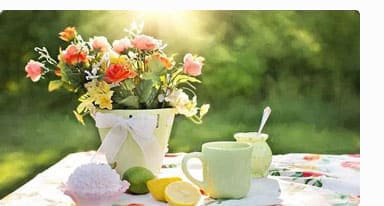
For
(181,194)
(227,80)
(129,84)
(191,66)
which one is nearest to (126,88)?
(129,84)

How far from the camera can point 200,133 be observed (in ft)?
4.98

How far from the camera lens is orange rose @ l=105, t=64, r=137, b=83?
94cm

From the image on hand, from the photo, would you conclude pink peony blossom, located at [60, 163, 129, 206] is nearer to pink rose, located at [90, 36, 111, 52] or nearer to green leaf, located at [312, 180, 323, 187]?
pink rose, located at [90, 36, 111, 52]

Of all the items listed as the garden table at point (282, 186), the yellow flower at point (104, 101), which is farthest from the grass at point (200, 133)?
the yellow flower at point (104, 101)

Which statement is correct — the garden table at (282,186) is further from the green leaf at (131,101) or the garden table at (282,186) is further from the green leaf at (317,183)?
the green leaf at (131,101)

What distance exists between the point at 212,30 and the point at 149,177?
502 millimetres

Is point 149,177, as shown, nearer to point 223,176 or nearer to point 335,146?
point 223,176

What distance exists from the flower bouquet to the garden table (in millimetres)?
97

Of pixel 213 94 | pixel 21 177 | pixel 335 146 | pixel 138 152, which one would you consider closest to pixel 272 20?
pixel 213 94

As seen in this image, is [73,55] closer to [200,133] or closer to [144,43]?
[144,43]

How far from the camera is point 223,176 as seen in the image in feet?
2.92

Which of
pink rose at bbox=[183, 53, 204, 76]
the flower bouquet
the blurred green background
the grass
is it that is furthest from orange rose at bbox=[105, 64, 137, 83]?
the grass

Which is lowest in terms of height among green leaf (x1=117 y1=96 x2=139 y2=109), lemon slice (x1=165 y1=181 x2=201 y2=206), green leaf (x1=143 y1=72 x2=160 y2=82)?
lemon slice (x1=165 y1=181 x2=201 y2=206)

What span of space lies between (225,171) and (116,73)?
0.24 metres
